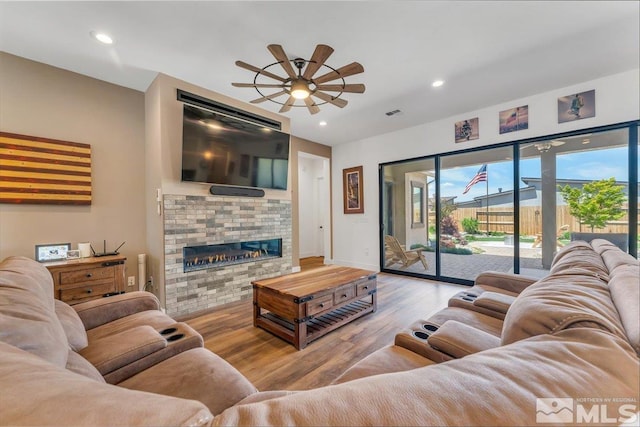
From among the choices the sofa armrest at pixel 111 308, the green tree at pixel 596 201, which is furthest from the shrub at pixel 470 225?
the sofa armrest at pixel 111 308

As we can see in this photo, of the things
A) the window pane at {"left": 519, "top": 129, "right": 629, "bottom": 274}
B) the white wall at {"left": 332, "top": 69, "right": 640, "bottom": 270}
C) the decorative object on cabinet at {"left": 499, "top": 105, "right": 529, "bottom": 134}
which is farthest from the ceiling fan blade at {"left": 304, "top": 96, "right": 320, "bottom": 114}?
the window pane at {"left": 519, "top": 129, "right": 629, "bottom": 274}

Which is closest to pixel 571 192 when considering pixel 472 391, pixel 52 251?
pixel 472 391

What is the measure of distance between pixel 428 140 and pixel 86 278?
5120mm

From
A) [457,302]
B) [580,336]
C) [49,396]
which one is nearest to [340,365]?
[457,302]

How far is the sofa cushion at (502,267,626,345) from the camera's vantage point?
646 mm

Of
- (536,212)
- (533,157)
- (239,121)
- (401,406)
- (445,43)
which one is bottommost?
(401,406)

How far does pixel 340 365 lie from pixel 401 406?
5.84ft

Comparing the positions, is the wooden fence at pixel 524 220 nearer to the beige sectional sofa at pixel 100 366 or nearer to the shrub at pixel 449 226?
Answer: the shrub at pixel 449 226

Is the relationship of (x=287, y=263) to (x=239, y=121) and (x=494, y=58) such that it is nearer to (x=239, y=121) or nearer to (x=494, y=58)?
(x=239, y=121)

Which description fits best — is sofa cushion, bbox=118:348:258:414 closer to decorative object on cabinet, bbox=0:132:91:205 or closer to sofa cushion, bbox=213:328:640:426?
sofa cushion, bbox=213:328:640:426

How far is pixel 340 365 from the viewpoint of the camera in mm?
1938

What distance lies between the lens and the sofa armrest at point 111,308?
5.19 ft

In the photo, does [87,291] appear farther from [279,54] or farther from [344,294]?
[279,54]

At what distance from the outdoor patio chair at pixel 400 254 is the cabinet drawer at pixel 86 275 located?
4.30 metres
